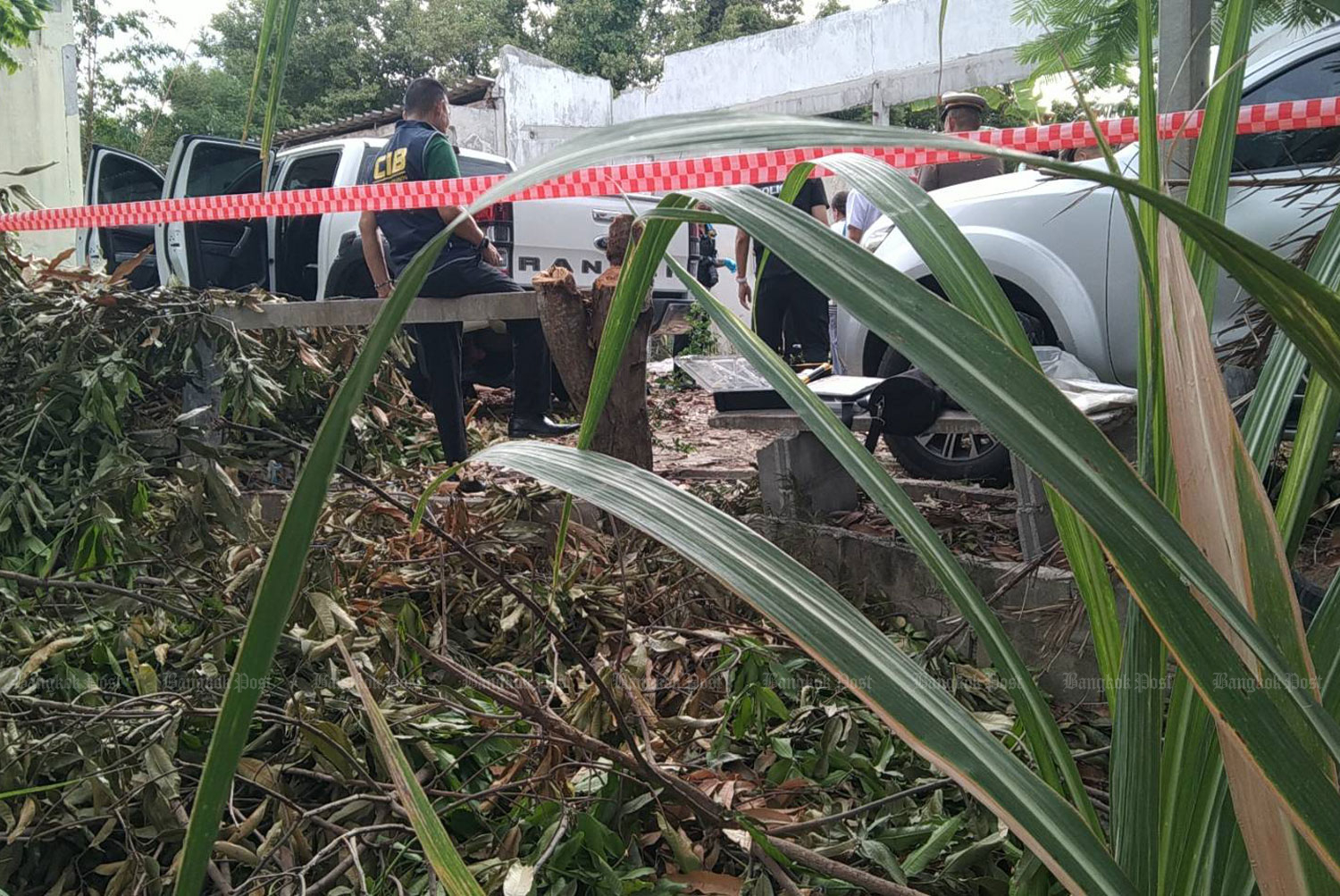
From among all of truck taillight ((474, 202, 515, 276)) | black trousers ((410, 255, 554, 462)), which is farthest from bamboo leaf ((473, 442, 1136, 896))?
truck taillight ((474, 202, 515, 276))

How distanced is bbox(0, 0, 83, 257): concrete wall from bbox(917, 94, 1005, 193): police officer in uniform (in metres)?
9.02

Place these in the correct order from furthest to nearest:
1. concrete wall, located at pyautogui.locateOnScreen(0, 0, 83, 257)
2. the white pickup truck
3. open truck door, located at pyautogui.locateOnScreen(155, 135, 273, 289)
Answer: concrete wall, located at pyautogui.locateOnScreen(0, 0, 83, 257)
open truck door, located at pyautogui.locateOnScreen(155, 135, 273, 289)
the white pickup truck

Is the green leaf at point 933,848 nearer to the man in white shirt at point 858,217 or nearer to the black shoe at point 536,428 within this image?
the black shoe at point 536,428

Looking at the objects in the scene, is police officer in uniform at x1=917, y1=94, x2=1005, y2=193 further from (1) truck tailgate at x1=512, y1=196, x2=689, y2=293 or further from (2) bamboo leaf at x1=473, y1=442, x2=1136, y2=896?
(2) bamboo leaf at x1=473, y1=442, x2=1136, y2=896

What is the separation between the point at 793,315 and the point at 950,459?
2.58 m

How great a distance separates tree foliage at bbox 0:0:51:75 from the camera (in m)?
5.92

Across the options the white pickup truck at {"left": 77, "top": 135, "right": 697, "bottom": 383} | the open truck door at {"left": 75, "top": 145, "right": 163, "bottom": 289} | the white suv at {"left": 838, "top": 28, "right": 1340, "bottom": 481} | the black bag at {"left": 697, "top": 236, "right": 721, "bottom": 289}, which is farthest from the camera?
the black bag at {"left": 697, "top": 236, "right": 721, "bottom": 289}

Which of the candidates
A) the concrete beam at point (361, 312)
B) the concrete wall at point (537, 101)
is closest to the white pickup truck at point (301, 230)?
the concrete beam at point (361, 312)

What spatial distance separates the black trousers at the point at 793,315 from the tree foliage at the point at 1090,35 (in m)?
3.30

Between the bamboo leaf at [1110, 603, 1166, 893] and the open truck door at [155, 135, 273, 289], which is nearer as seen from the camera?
the bamboo leaf at [1110, 603, 1166, 893]

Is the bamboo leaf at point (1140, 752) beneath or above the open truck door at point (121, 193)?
beneath

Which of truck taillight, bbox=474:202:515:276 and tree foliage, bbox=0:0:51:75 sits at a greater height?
tree foliage, bbox=0:0:51:75

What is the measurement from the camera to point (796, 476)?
301 centimetres

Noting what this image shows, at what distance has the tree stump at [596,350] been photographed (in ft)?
9.81
